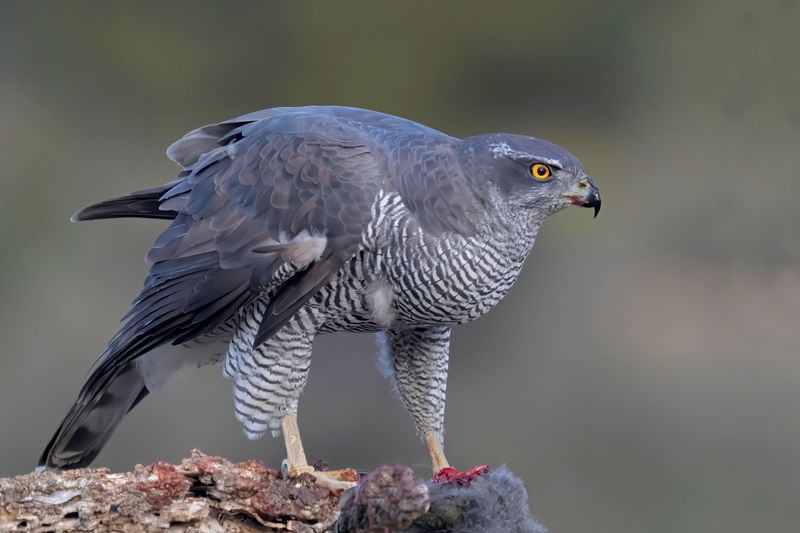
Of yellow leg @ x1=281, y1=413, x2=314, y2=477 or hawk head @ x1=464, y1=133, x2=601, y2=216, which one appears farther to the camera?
yellow leg @ x1=281, y1=413, x2=314, y2=477

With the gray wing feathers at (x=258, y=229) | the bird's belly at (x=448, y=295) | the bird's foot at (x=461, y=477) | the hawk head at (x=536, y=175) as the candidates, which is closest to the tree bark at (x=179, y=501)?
the bird's foot at (x=461, y=477)

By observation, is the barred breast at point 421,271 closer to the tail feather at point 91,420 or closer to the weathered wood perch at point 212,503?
the weathered wood perch at point 212,503

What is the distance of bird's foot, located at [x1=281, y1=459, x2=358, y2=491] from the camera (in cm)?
280

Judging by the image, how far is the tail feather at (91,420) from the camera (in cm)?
328

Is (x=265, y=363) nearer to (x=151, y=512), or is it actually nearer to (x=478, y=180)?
(x=151, y=512)

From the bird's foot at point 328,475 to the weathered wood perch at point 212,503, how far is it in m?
0.04

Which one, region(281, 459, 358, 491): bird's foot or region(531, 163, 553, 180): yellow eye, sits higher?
region(531, 163, 553, 180): yellow eye

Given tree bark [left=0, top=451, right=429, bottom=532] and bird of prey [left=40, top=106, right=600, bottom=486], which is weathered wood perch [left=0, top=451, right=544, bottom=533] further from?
bird of prey [left=40, top=106, right=600, bottom=486]

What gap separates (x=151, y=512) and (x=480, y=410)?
3.02 m

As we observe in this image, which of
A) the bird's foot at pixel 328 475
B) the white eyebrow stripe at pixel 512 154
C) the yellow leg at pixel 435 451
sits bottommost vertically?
the bird's foot at pixel 328 475

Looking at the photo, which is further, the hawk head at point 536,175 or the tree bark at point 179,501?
the hawk head at point 536,175

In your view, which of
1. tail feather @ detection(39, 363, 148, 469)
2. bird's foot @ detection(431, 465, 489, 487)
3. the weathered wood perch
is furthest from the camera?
tail feather @ detection(39, 363, 148, 469)

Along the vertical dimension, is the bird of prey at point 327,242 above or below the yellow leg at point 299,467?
above

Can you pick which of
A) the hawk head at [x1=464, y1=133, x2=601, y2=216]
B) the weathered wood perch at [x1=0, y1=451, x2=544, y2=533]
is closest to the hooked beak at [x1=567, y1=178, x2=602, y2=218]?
the hawk head at [x1=464, y1=133, x2=601, y2=216]
